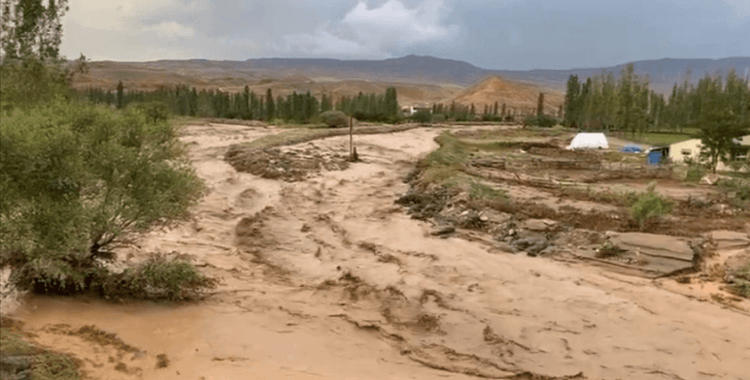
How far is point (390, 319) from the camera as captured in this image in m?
11.3

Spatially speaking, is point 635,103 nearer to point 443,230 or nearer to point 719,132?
point 719,132

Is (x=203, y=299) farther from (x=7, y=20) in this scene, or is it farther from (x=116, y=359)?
(x=7, y=20)

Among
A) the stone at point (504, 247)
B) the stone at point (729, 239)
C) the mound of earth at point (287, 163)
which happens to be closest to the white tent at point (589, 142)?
the mound of earth at point (287, 163)

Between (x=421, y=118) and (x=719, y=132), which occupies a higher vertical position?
(x=719, y=132)

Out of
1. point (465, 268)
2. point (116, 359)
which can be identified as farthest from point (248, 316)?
point (465, 268)

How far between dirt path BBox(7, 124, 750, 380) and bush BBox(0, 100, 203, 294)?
2.82 ft

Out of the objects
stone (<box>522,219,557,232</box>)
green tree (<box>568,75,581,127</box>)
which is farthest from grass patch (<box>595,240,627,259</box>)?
green tree (<box>568,75,581,127</box>)

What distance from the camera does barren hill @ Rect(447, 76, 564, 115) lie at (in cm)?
13762

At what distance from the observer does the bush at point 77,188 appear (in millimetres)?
9539

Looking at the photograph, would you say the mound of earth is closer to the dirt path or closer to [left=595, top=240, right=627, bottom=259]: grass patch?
the dirt path

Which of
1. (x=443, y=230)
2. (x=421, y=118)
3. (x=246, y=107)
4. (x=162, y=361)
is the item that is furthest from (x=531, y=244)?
(x=246, y=107)

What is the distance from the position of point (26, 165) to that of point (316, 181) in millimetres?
16156

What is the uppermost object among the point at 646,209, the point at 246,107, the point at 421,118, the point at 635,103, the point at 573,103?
the point at 635,103

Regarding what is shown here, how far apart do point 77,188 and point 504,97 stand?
466ft
